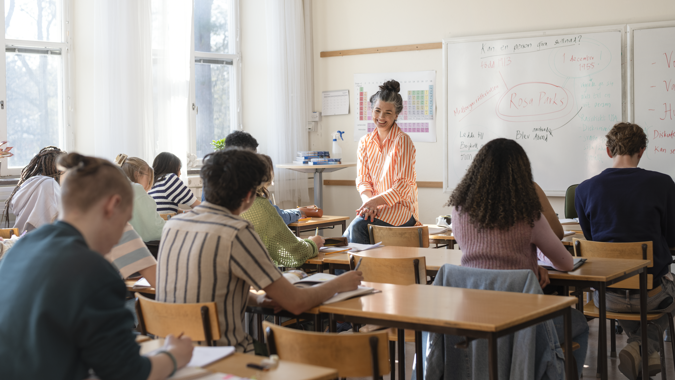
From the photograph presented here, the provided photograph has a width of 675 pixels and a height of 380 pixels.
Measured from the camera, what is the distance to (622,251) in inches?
125

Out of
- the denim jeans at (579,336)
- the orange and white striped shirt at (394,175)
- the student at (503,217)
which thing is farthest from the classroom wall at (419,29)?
the student at (503,217)

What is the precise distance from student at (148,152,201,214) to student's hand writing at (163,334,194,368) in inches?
129

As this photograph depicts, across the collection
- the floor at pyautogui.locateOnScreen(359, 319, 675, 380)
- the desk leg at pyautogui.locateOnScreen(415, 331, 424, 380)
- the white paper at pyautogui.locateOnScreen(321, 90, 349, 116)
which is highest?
the white paper at pyautogui.locateOnScreen(321, 90, 349, 116)

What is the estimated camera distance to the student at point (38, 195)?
12.5 ft

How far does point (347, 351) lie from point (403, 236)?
2.07 m

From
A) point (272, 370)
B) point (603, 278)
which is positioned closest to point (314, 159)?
point (603, 278)

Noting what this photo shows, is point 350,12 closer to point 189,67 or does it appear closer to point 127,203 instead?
point 189,67

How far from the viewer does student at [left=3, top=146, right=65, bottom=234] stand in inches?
149

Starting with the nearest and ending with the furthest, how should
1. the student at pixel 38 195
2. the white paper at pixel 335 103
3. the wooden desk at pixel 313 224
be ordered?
the student at pixel 38 195, the wooden desk at pixel 313 224, the white paper at pixel 335 103

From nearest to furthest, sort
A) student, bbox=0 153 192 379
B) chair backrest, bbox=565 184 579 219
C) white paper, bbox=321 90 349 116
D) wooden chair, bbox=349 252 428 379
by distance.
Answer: student, bbox=0 153 192 379, wooden chair, bbox=349 252 428 379, chair backrest, bbox=565 184 579 219, white paper, bbox=321 90 349 116

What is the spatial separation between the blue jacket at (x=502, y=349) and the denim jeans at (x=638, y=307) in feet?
3.62

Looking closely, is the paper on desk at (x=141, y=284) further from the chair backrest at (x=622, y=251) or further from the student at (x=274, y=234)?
the chair backrest at (x=622, y=251)

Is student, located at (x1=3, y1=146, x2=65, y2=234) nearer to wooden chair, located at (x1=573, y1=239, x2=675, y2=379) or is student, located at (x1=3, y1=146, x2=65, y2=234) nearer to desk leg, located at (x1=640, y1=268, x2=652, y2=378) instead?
wooden chair, located at (x1=573, y1=239, x2=675, y2=379)

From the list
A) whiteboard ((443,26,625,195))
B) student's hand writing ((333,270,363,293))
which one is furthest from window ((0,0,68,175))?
student's hand writing ((333,270,363,293))
